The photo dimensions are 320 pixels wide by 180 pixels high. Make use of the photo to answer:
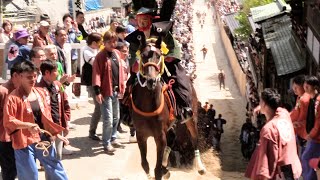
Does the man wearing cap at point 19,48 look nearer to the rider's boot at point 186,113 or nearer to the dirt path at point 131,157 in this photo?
the dirt path at point 131,157

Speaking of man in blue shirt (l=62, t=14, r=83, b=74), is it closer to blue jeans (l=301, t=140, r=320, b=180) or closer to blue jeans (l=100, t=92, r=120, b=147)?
blue jeans (l=100, t=92, r=120, b=147)

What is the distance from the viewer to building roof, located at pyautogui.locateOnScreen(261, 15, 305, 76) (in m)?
14.2

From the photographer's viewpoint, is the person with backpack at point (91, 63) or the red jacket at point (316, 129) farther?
the person with backpack at point (91, 63)

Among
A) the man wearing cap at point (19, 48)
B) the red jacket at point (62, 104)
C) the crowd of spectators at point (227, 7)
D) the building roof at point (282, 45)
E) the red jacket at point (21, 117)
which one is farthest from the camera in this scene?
the crowd of spectators at point (227, 7)

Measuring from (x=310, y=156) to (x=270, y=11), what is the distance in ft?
55.6

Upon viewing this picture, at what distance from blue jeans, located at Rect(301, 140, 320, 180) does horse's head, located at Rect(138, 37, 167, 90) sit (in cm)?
Result: 222

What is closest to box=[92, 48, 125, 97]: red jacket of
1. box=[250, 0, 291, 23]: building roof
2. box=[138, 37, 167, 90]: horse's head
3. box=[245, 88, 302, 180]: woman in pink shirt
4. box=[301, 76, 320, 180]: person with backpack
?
box=[138, 37, 167, 90]: horse's head

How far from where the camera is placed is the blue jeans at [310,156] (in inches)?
272

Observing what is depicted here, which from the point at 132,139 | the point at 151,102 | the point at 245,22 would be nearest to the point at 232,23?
the point at 245,22

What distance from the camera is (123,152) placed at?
30.5 ft

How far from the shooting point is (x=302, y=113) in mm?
7094

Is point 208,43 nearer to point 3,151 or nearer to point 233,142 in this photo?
point 233,142

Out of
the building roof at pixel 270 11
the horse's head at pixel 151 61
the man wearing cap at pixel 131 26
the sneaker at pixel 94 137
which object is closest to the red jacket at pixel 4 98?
the horse's head at pixel 151 61

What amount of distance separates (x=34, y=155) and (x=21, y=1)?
150 feet
